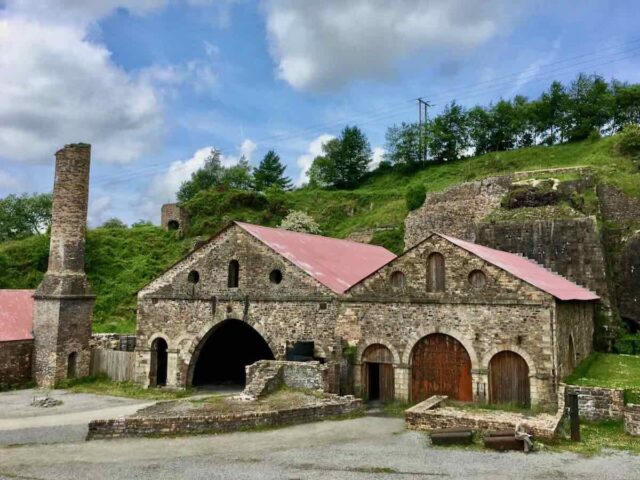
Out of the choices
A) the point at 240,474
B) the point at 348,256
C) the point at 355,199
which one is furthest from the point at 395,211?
the point at 240,474

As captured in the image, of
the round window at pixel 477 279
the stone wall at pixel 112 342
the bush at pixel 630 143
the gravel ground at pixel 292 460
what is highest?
the bush at pixel 630 143

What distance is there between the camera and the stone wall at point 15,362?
22.1 meters

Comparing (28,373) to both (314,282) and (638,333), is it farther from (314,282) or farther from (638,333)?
(638,333)

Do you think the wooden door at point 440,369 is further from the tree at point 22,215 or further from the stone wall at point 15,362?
the tree at point 22,215

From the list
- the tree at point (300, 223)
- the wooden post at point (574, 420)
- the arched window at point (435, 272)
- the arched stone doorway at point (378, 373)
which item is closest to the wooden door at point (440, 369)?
the arched stone doorway at point (378, 373)

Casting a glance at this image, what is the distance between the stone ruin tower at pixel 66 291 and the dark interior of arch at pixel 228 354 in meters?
5.02

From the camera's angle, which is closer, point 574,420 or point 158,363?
point 574,420

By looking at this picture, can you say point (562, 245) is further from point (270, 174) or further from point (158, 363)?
point (270, 174)

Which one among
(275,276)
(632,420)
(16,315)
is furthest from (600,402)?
(16,315)

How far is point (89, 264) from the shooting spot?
41.2 m

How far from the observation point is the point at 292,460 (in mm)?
12047

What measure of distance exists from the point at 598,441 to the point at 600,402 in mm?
1605

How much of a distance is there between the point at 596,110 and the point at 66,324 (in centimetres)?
4686

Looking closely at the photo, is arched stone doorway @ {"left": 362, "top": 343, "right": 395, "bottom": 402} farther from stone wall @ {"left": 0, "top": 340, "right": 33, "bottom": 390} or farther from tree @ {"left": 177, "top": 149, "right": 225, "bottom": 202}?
tree @ {"left": 177, "top": 149, "right": 225, "bottom": 202}
